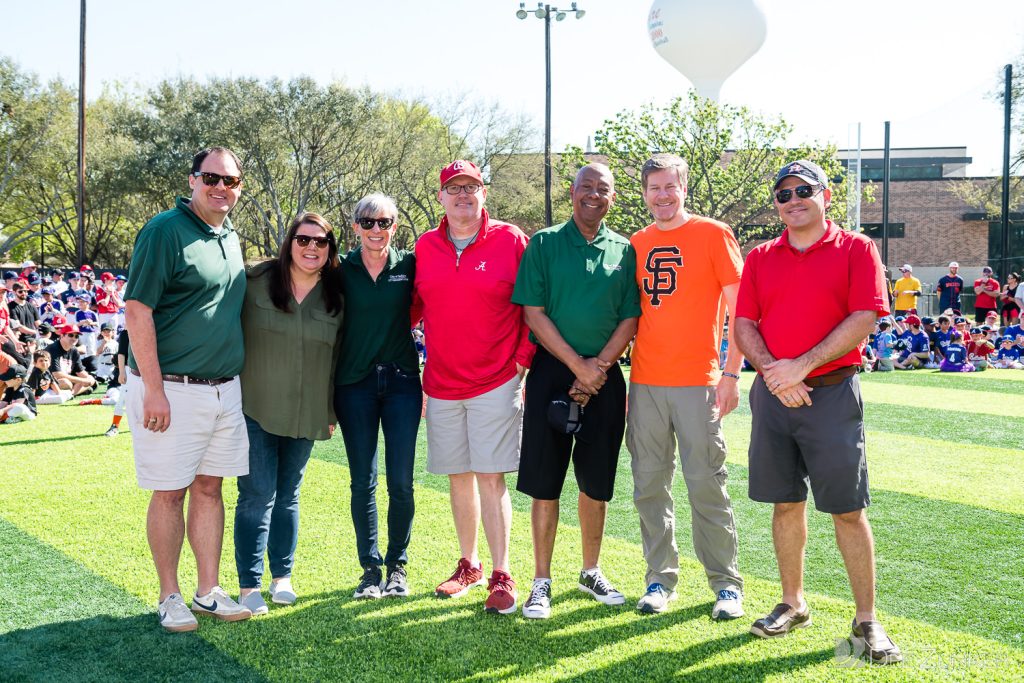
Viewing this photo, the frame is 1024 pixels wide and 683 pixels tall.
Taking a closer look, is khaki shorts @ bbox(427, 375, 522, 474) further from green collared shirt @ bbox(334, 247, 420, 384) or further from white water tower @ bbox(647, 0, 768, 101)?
white water tower @ bbox(647, 0, 768, 101)

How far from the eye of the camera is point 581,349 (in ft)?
13.6

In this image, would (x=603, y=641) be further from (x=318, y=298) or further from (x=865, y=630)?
(x=318, y=298)

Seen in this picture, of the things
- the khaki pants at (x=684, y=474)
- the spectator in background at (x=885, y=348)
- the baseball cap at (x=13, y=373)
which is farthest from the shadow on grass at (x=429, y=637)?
the spectator in background at (x=885, y=348)

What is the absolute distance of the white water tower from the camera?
37.2 metres

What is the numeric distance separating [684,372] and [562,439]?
68cm

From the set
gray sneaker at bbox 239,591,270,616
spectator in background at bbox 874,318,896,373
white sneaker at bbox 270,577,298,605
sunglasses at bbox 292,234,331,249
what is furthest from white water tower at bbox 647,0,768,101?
gray sneaker at bbox 239,591,270,616

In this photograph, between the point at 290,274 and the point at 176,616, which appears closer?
the point at 176,616

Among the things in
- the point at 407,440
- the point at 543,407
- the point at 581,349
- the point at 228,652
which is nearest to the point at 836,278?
the point at 581,349

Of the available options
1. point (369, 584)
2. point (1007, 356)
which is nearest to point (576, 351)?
point (369, 584)

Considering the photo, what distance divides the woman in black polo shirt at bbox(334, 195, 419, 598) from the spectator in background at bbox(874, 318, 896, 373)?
576 inches

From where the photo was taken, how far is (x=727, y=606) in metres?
4.07

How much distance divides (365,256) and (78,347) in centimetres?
1180

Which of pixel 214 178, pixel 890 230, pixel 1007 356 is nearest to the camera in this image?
pixel 214 178

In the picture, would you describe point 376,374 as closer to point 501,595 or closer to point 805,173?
point 501,595
